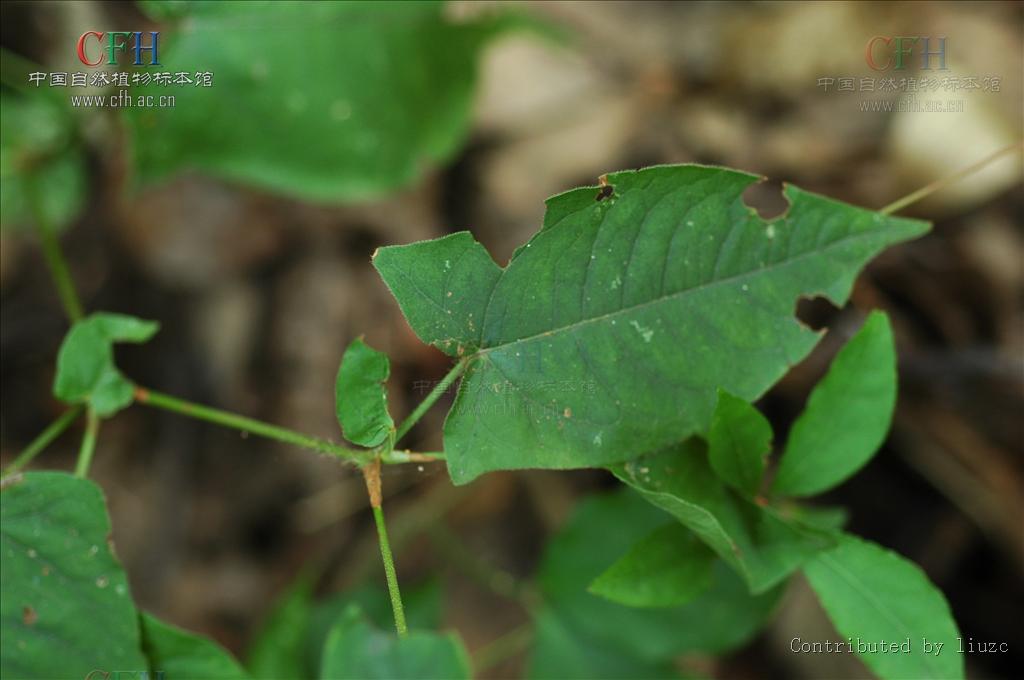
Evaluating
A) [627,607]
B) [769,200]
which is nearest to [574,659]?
[627,607]

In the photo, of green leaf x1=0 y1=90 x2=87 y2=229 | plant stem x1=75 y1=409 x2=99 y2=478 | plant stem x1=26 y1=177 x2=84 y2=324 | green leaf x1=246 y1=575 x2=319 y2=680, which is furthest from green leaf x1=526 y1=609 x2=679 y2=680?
green leaf x1=0 y1=90 x2=87 y2=229

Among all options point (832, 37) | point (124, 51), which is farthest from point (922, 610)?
point (124, 51)

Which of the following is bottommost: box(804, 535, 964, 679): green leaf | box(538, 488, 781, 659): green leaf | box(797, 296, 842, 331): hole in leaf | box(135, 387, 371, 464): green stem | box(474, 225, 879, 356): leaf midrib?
box(538, 488, 781, 659): green leaf

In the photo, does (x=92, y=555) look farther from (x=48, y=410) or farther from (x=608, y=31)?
(x=608, y=31)

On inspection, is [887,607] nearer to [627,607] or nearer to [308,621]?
[627,607]

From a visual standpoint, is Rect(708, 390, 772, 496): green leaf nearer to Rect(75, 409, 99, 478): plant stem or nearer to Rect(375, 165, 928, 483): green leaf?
Rect(375, 165, 928, 483): green leaf
